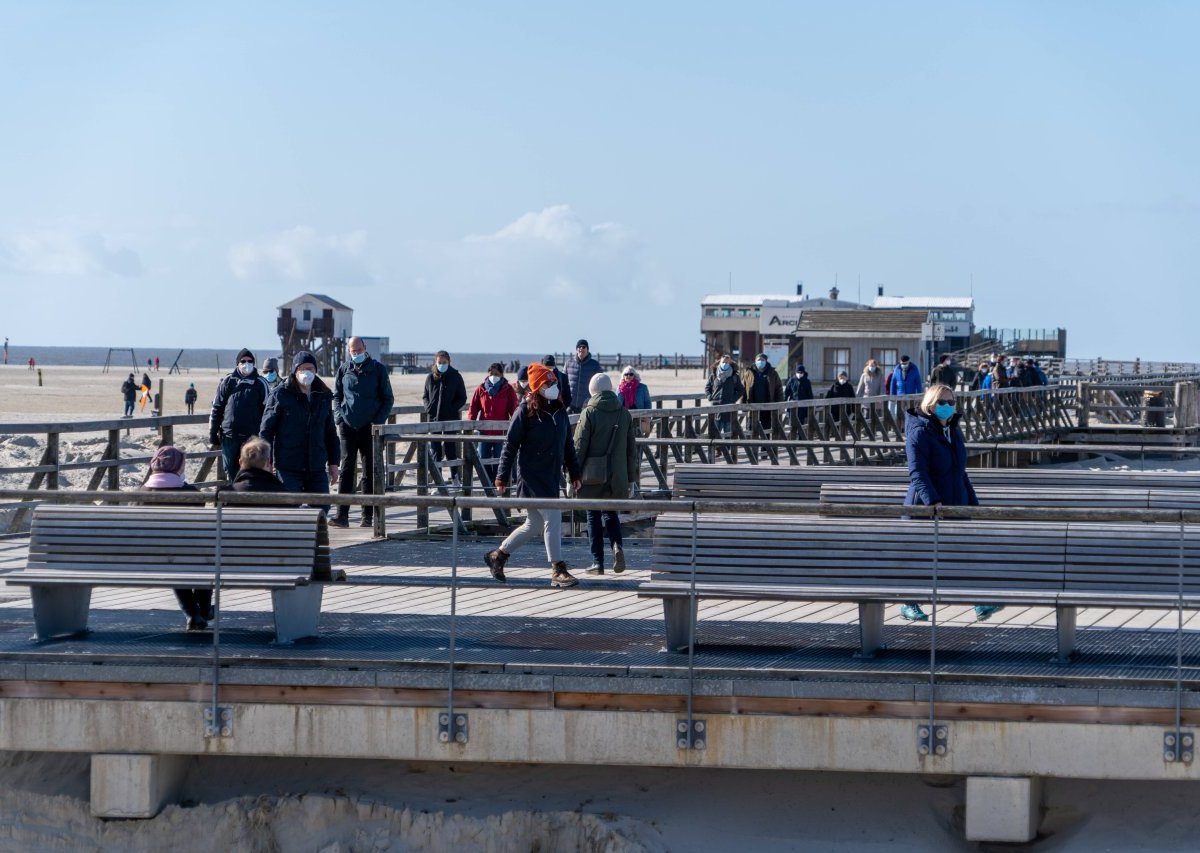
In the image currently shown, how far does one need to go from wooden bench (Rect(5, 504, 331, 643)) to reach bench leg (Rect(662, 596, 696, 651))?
1.79 meters

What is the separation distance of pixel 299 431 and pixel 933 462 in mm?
5395

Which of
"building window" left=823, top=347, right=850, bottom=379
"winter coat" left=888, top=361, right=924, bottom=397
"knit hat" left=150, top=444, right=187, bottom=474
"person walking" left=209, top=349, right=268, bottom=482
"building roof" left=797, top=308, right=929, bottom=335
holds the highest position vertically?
"building roof" left=797, top=308, right=929, bottom=335

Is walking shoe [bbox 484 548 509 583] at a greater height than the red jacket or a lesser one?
lesser

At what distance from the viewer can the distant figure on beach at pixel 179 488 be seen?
9273 mm

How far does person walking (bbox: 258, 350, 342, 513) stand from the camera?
1335 centimetres

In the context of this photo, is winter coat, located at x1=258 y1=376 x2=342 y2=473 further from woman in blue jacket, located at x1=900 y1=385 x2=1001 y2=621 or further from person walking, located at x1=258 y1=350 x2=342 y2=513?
woman in blue jacket, located at x1=900 y1=385 x2=1001 y2=621

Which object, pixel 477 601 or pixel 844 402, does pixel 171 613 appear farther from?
pixel 844 402

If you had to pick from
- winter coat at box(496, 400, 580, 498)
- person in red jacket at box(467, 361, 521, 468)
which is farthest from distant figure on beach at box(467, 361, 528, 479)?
winter coat at box(496, 400, 580, 498)

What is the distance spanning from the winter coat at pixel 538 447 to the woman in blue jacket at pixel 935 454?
2393 mm

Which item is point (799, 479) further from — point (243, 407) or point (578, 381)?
point (578, 381)

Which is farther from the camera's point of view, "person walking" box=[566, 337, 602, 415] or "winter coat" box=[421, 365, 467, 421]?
"person walking" box=[566, 337, 602, 415]

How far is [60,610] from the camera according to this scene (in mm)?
9070

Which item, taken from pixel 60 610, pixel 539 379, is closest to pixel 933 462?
pixel 539 379

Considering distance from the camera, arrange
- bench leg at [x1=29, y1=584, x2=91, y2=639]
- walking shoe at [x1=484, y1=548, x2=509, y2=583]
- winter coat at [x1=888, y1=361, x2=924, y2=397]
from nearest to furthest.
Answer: bench leg at [x1=29, y1=584, x2=91, y2=639] → walking shoe at [x1=484, y1=548, x2=509, y2=583] → winter coat at [x1=888, y1=361, x2=924, y2=397]
